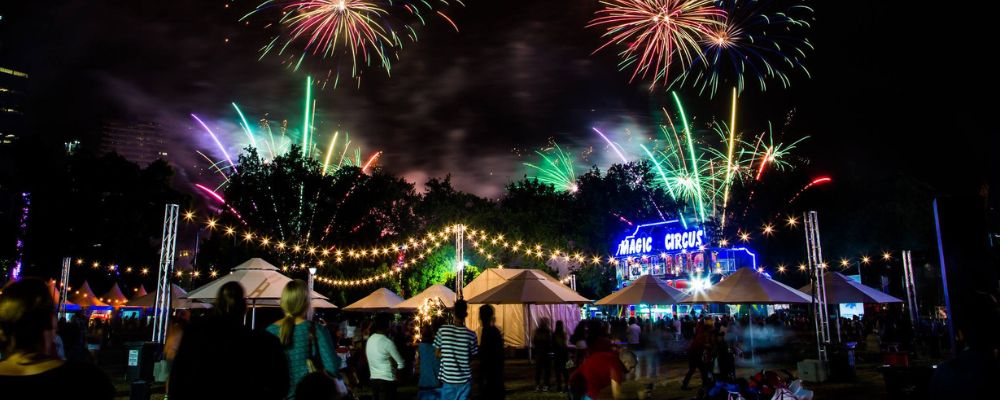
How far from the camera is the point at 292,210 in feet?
143

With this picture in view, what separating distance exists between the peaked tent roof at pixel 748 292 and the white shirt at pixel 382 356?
10605 millimetres

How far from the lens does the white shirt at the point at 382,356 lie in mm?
7883

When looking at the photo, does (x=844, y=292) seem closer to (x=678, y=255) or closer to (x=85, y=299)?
(x=678, y=255)

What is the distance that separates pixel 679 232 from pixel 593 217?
981 centimetres

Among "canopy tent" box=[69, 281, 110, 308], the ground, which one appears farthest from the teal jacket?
"canopy tent" box=[69, 281, 110, 308]

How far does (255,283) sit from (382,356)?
8.02m

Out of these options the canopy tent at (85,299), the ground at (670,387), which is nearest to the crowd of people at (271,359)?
the ground at (670,387)

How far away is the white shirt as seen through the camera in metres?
7.88

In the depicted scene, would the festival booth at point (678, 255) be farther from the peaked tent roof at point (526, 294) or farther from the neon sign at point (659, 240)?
the peaked tent roof at point (526, 294)

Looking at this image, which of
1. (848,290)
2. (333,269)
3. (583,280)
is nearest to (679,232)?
(583,280)

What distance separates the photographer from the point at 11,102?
7569 centimetres

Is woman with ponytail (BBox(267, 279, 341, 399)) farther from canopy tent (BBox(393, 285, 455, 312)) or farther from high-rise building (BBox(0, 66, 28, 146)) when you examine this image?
high-rise building (BBox(0, 66, 28, 146))

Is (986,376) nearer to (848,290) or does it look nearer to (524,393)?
(524,393)

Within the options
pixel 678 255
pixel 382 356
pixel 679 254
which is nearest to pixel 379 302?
pixel 382 356
